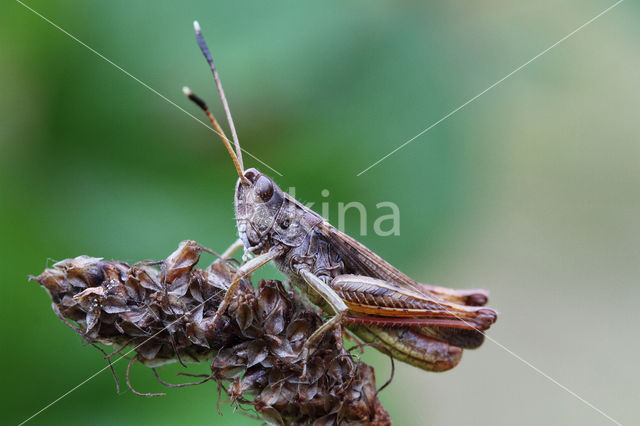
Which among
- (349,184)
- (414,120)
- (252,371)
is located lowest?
(252,371)

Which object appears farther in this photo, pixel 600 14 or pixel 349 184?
pixel 600 14

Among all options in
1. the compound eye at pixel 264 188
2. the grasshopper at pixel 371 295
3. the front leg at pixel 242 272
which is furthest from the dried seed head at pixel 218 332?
the compound eye at pixel 264 188

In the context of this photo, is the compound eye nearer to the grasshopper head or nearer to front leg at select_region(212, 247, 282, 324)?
the grasshopper head

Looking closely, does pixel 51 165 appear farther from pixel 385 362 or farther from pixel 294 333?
pixel 385 362

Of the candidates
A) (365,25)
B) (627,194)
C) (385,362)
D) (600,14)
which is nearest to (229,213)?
(385,362)

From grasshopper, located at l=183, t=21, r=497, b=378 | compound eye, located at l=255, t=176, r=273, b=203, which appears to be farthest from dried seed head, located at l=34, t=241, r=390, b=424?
compound eye, located at l=255, t=176, r=273, b=203

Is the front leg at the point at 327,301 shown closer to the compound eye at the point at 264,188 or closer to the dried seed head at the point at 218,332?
the dried seed head at the point at 218,332

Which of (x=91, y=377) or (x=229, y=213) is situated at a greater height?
(x=229, y=213)
